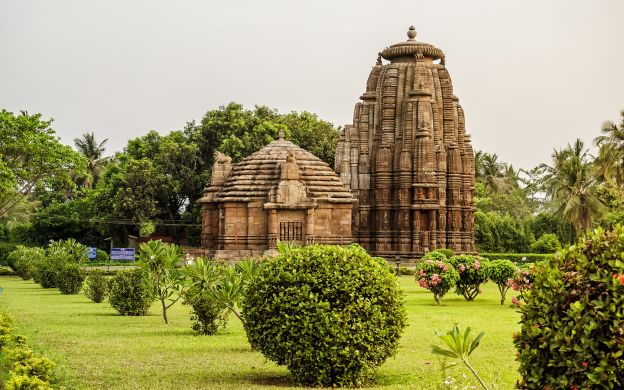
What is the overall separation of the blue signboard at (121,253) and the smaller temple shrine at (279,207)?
3.50m

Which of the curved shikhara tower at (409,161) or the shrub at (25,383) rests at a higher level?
the curved shikhara tower at (409,161)

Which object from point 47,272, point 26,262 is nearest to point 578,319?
point 47,272

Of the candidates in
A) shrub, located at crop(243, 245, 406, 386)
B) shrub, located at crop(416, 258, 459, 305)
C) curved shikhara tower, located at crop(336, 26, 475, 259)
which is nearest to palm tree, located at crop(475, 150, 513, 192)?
curved shikhara tower, located at crop(336, 26, 475, 259)

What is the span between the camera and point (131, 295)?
22297mm

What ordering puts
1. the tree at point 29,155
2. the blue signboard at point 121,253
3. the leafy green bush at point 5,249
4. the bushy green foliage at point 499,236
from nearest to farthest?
the tree at point 29,155 → the blue signboard at point 121,253 → the leafy green bush at point 5,249 → the bushy green foliage at point 499,236

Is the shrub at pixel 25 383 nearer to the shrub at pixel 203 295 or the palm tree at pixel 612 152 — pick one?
the shrub at pixel 203 295

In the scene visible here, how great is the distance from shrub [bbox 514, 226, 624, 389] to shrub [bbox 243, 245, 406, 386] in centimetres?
398

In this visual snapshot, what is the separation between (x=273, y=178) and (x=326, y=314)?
99.2 ft

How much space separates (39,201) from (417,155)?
35.1m

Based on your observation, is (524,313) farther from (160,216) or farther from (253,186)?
(160,216)

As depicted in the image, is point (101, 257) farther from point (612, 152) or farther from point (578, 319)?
point (578, 319)

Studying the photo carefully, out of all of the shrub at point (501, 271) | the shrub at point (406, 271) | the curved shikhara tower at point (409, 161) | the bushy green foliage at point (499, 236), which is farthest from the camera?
the bushy green foliage at point (499, 236)

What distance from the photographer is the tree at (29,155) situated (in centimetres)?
3850

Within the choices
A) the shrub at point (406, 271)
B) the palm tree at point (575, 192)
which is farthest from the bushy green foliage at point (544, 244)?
the shrub at point (406, 271)
